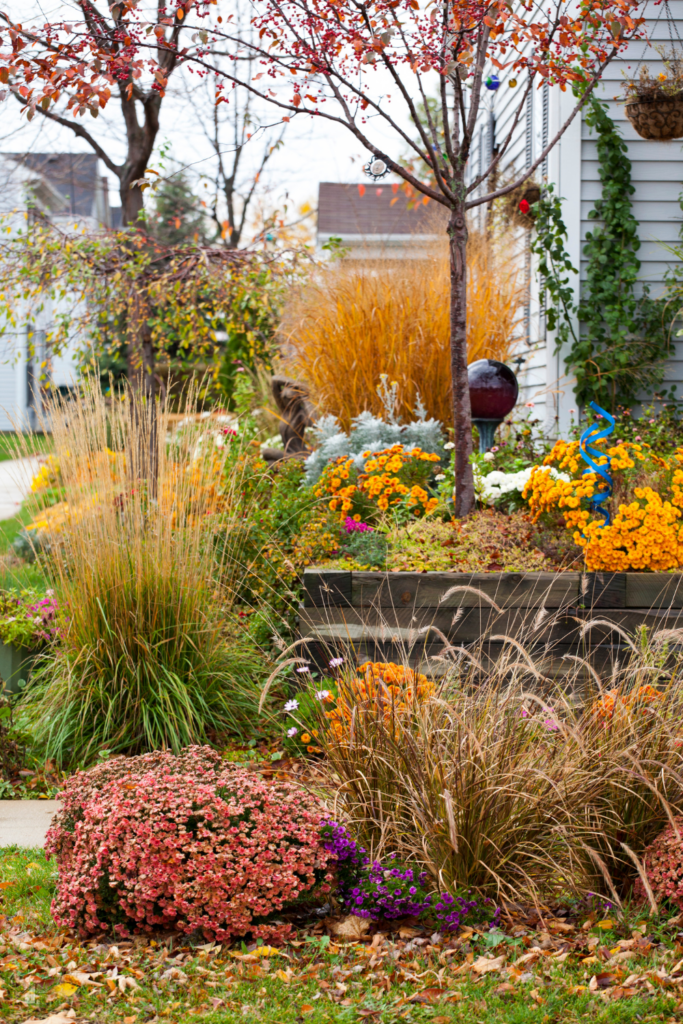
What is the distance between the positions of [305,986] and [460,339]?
10.5 ft

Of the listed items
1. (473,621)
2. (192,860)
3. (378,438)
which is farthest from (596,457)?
(192,860)

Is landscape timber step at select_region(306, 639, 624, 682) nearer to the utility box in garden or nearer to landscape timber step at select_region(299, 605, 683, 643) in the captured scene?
landscape timber step at select_region(299, 605, 683, 643)

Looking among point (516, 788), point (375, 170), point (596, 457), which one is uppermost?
point (375, 170)

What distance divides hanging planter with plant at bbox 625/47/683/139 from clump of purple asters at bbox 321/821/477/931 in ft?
17.6

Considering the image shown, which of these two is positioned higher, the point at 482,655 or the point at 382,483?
the point at 382,483

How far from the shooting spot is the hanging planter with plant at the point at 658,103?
588 centimetres

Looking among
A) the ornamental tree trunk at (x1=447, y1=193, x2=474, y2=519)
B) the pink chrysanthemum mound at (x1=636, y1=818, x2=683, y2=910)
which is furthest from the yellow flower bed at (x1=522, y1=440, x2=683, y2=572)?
the pink chrysanthemum mound at (x1=636, y1=818, x2=683, y2=910)

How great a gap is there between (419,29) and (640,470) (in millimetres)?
2638

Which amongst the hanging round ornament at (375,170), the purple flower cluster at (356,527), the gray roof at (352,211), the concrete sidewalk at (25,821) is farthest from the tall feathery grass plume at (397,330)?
the gray roof at (352,211)

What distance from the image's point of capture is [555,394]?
6902 mm

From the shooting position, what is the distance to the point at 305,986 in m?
2.16

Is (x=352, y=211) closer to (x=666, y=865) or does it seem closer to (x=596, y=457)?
(x=596, y=457)

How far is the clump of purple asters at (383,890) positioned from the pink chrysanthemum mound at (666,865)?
0.49m

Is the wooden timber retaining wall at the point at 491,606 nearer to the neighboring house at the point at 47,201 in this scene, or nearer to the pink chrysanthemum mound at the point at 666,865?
the pink chrysanthemum mound at the point at 666,865
